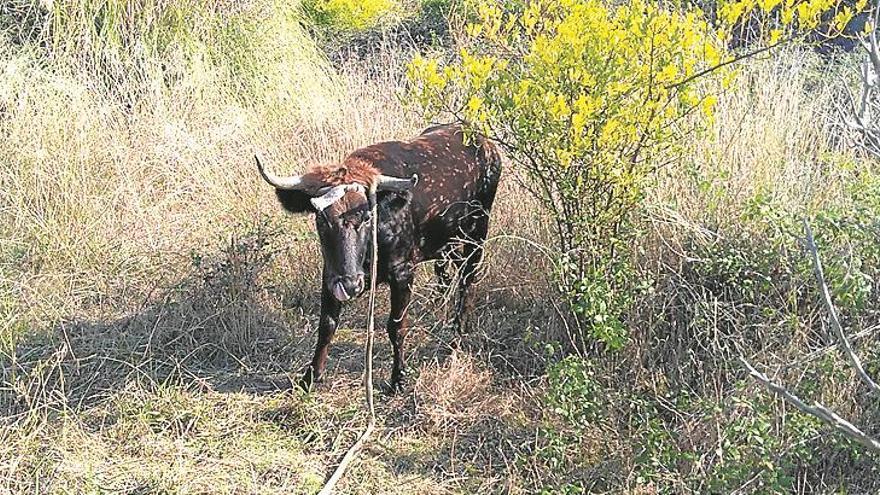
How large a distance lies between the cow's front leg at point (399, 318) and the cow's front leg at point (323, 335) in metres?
0.31

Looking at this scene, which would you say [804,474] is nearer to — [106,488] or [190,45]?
[106,488]

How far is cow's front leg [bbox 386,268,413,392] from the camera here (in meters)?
4.94

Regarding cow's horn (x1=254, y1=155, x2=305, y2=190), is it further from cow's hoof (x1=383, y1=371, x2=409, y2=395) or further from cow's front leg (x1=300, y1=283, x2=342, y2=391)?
cow's hoof (x1=383, y1=371, x2=409, y2=395)

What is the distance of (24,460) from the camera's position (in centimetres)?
429

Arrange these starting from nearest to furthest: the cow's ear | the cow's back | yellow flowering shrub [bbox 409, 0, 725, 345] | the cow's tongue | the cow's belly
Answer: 1. yellow flowering shrub [bbox 409, 0, 725, 345]
2. the cow's tongue
3. the cow's ear
4. the cow's back
5. the cow's belly

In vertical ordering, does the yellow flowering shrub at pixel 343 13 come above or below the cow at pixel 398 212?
above

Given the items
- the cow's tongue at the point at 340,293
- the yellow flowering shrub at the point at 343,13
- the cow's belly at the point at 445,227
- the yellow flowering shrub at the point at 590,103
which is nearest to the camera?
the yellow flowering shrub at the point at 590,103

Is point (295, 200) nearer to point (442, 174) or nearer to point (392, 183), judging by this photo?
point (392, 183)

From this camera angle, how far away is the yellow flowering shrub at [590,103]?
4023 mm

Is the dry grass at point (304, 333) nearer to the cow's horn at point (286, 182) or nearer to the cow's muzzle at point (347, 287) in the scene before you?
the cow's muzzle at point (347, 287)

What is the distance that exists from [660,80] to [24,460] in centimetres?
352

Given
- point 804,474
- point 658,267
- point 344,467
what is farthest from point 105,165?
point 804,474

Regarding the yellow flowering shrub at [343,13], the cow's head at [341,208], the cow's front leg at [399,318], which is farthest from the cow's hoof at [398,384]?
the yellow flowering shrub at [343,13]

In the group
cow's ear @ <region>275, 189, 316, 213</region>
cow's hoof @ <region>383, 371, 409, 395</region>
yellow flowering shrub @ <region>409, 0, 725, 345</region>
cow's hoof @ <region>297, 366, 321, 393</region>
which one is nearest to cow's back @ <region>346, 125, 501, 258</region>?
cow's ear @ <region>275, 189, 316, 213</region>
